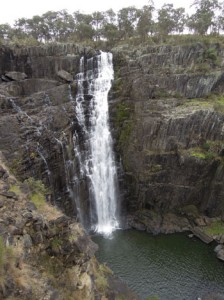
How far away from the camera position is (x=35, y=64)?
39938 millimetres

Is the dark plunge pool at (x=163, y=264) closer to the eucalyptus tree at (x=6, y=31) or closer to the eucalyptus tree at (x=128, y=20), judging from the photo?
the eucalyptus tree at (x=128, y=20)

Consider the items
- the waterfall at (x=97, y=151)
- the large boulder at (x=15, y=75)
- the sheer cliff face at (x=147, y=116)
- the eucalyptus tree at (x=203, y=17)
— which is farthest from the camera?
the eucalyptus tree at (x=203, y=17)

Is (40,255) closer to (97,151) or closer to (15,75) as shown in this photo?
(97,151)

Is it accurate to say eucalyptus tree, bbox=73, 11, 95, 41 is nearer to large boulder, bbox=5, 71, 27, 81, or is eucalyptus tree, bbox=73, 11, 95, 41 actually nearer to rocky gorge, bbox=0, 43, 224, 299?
rocky gorge, bbox=0, 43, 224, 299

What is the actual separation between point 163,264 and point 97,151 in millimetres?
→ 15933

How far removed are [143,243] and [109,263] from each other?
548 centimetres

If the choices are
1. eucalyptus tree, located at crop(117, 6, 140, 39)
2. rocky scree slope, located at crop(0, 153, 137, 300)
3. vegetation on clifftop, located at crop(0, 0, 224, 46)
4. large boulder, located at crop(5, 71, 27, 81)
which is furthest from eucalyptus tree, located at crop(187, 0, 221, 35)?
rocky scree slope, located at crop(0, 153, 137, 300)

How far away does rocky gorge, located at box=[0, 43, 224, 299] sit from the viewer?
3562 centimetres

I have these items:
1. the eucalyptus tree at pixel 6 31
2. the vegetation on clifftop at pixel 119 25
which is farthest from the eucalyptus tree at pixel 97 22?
the eucalyptus tree at pixel 6 31

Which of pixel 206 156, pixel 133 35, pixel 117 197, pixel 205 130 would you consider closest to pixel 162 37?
pixel 133 35

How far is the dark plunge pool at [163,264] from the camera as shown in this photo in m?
27.9

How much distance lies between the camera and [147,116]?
39.5m

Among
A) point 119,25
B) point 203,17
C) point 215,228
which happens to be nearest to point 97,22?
point 119,25

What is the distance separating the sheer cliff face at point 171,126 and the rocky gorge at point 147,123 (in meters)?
0.13
